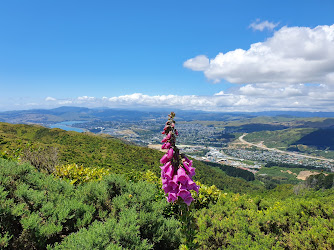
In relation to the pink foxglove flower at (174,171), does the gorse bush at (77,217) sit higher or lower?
lower

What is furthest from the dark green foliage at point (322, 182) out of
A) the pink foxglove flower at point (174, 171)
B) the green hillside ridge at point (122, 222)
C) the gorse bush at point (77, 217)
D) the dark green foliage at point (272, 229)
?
the pink foxglove flower at point (174, 171)

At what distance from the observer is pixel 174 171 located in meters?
3.18

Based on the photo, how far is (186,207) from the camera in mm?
2951

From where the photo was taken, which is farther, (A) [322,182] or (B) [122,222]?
(A) [322,182]

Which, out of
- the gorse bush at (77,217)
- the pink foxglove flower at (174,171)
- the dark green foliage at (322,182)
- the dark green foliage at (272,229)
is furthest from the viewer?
the dark green foliage at (322,182)

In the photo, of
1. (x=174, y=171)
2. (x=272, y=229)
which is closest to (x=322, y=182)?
(x=272, y=229)

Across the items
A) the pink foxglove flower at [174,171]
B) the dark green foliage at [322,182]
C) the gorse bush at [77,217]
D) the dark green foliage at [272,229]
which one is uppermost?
the pink foxglove flower at [174,171]

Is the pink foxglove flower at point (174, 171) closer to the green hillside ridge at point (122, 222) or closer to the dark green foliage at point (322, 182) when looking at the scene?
the green hillside ridge at point (122, 222)

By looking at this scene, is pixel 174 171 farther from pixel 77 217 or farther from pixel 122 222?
pixel 77 217

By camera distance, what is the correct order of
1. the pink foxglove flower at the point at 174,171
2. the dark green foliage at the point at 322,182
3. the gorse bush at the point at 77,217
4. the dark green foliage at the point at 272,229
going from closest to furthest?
the pink foxglove flower at the point at 174,171
the gorse bush at the point at 77,217
the dark green foliage at the point at 272,229
the dark green foliage at the point at 322,182

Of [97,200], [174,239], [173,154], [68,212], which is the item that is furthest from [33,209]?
[173,154]

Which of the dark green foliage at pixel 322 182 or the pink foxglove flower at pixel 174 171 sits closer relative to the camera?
the pink foxglove flower at pixel 174 171

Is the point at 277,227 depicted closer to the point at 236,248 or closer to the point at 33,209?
Answer: the point at 236,248

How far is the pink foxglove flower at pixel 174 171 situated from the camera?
3.01 meters
